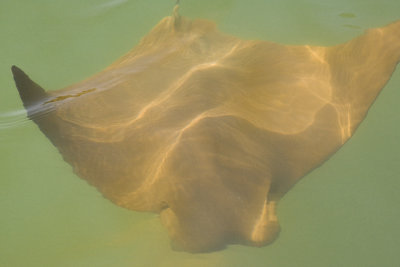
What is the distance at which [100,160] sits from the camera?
2.68 meters

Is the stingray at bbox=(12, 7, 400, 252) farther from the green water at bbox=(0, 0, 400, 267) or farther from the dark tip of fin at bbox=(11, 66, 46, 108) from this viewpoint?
the green water at bbox=(0, 0, 400, 267)

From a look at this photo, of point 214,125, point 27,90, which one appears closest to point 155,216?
point 214,125

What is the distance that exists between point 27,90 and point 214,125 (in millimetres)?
1491

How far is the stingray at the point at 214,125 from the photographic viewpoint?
236cm

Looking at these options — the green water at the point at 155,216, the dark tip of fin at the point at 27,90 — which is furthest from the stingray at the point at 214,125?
the green water at the point at 155,216

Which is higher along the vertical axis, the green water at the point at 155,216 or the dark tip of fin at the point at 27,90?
the dark tip of fin at the point at 27,90

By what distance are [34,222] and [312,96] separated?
247 centimetres

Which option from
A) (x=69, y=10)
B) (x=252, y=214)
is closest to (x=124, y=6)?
(x=69, y=10)

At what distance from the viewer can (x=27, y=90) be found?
9.29 feet

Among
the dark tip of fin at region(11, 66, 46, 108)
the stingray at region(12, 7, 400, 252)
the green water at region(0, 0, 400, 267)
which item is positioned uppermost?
the dark tip of fin at region(11, 66, 46, 108)

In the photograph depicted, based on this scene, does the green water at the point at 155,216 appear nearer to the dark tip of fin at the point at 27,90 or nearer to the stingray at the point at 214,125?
the stingray at the point at 214,125

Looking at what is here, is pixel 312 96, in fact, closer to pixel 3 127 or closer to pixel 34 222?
pixel 34 222

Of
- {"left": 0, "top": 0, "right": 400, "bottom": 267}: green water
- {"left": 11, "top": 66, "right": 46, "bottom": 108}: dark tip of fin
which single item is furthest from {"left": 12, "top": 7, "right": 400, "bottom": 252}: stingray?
{"left": 0, "top": 0, "right": 400, "bottom": 267}: green water

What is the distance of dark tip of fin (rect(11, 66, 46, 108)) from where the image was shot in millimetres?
2756
